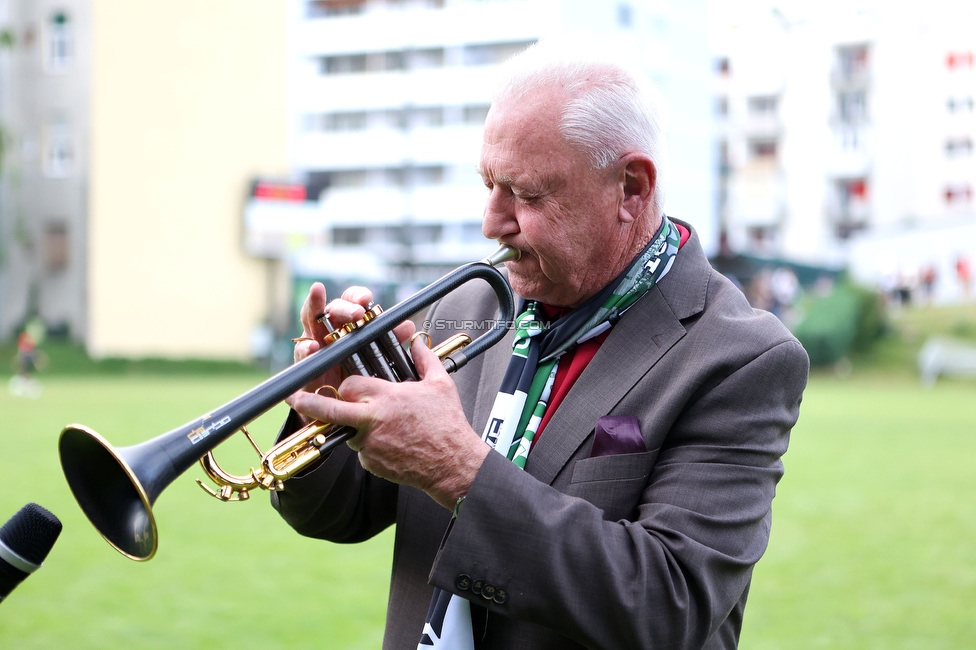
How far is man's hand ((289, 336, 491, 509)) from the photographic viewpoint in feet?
6.72

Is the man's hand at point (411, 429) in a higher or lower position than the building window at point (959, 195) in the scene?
higher

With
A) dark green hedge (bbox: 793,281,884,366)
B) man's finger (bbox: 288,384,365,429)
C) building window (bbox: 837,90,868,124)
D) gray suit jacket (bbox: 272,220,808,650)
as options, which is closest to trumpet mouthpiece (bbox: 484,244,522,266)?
gray suit jacket (bbox: 272,220,808,650)

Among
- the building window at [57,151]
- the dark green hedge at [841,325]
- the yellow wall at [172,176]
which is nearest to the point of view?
the dark green hedge at [841,325]

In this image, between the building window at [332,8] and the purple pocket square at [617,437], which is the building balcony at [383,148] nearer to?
the building window at [332,8]

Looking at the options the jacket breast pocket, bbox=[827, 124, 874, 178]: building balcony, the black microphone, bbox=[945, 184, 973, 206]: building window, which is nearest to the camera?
the black microphone

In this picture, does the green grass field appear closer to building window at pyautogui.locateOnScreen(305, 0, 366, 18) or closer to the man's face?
the man's face

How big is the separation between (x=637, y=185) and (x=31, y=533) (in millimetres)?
1487

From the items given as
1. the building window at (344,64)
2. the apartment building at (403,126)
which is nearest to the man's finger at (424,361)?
the apartment building at (403,126)

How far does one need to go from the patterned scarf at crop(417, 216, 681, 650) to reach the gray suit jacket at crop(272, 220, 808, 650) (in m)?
0.04

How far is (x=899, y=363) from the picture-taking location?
33531mm

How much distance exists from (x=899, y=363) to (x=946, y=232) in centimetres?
1652

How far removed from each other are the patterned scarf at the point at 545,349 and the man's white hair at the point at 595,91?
0.71ft

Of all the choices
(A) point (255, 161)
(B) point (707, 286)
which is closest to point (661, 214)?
(B) point (707, 286)

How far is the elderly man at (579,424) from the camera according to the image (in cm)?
209
